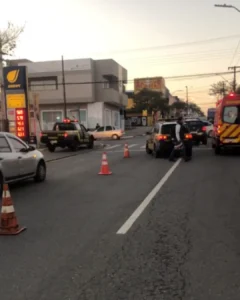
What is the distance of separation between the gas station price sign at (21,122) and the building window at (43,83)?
2725cm

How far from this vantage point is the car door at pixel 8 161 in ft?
34.6

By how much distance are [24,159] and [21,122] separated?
55.3 feet

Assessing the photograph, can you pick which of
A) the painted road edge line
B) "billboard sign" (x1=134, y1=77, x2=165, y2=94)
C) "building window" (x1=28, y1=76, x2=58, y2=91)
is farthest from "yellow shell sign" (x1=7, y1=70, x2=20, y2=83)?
"billboard sign" (x1=134, y1=77, x2=165, y2=94)

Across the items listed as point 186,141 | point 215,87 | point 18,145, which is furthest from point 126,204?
point 215,87

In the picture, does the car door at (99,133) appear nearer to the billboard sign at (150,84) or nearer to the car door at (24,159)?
the car door at (24,159)

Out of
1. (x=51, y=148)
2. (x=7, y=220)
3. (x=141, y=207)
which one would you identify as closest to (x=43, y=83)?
(x=51, y=148)

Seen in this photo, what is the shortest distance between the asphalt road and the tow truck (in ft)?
27.9

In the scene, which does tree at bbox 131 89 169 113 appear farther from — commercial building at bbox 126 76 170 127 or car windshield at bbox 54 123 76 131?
car windshield at bbox 54 123 76 131

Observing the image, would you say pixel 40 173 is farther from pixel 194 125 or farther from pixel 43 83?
pixel 43 83

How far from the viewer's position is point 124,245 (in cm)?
580

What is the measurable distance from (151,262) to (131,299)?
1108 mm

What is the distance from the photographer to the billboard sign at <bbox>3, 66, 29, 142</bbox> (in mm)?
27511

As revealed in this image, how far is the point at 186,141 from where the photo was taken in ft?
60.0

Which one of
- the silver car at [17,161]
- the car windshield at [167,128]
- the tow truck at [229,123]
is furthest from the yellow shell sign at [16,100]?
the silver car at [17,161]
